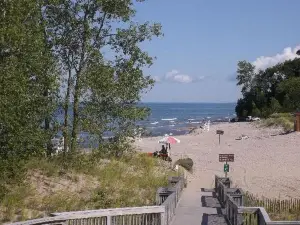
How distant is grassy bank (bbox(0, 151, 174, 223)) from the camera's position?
1741 centimetres

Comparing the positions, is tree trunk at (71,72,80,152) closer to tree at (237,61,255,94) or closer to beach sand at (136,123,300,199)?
beach sand at (136,123,300,199)

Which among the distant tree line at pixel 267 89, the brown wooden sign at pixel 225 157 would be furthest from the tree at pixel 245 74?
the brown wooden sign at pixel 225 157

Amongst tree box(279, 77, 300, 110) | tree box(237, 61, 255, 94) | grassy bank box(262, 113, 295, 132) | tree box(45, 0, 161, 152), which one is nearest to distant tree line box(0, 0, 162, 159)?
tree box(45, 0, 161, 152)

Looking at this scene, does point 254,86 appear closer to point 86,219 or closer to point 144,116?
point 144,116

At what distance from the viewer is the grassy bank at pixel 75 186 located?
17.4 metres

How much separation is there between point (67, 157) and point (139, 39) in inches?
229

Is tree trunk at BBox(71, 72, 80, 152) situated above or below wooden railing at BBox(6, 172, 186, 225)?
above

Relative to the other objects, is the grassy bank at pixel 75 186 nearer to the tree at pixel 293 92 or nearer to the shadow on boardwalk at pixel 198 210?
the shadow on boardwalk at pixel 198 210

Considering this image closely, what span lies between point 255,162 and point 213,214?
2846 centimetres

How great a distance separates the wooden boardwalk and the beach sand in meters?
5.92

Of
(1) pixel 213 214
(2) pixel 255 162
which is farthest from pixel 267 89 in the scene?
(1) pixel 213 214

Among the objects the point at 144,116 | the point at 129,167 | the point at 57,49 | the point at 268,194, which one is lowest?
the point at 268,194

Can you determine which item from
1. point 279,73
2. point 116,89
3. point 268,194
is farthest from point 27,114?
point 279,73

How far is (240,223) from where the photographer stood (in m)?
12.0
